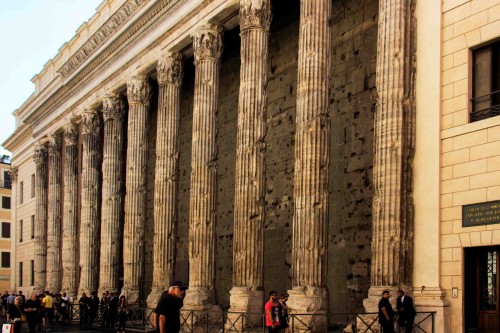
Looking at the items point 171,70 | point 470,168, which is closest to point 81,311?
point 171,70

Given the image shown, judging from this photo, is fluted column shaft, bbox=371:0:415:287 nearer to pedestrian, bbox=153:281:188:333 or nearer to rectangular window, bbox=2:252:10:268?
pedestrian, bbox=153:281:188:333

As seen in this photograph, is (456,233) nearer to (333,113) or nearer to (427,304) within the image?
(427,304)

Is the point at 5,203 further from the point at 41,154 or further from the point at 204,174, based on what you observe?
the point at 204,174

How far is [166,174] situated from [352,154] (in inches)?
286

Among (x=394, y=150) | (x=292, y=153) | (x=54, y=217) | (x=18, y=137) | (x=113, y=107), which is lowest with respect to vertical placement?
(x=54, y=217)

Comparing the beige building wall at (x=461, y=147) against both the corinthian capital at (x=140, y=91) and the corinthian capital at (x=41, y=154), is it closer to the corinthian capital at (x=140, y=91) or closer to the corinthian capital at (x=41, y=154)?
the corinthian capital at (x=140, y=91)

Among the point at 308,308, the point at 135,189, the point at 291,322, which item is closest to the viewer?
the point at 308,308

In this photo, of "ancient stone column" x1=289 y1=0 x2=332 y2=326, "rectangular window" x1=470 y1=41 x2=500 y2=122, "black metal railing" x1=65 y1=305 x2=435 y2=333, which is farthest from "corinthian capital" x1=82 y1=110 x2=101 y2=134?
"rectangular window" x1=470 y1=41 x2=500 y2=122

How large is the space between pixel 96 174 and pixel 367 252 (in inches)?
662

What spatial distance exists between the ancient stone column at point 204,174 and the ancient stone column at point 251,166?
219 centimetres

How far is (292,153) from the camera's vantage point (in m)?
24.2

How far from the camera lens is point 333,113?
22.4 metres

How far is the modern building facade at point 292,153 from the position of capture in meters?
14.9

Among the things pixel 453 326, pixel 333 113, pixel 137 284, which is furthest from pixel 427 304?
pixel 137 284
